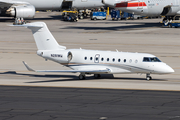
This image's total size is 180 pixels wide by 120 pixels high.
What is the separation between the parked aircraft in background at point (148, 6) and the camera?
82.5 meters

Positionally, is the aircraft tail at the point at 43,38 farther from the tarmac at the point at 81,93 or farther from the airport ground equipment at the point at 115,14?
the airport ground equipment at the point at 115,14

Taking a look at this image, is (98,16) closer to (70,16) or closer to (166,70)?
(70,16)

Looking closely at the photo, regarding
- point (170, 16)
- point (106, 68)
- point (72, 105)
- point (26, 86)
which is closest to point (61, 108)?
point (72, 105)

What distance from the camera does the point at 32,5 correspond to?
101750mm

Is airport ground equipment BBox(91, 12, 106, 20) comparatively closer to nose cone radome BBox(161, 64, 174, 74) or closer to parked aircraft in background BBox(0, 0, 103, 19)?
parked aircraft in background BBox(0, 0, 103, 19)

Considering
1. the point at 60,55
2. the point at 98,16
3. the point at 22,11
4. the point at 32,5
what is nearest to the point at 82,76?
the point at 60,55

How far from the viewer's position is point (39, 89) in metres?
30.8

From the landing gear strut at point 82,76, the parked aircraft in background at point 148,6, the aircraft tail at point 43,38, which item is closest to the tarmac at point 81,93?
the landing gear strut at point 82,76

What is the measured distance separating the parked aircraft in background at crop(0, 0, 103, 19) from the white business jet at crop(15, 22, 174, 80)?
61.5 metres

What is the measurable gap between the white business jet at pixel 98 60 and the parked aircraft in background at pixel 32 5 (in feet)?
202

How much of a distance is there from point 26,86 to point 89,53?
311 inches

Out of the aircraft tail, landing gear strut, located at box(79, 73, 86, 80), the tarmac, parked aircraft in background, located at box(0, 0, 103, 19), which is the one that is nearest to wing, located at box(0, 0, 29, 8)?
parked aircraft in background, located at box(0, 0, 103, 19)

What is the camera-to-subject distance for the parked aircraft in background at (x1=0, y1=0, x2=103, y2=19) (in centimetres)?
9756

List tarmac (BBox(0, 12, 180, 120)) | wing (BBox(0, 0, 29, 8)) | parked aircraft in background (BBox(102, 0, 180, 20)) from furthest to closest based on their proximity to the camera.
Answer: wing (BBox(0, 0, 29, 8))
parked aircraft in background (BBox(102, 0, 180, 20))
tarmac (BBox(0, 12, 180, 120))
